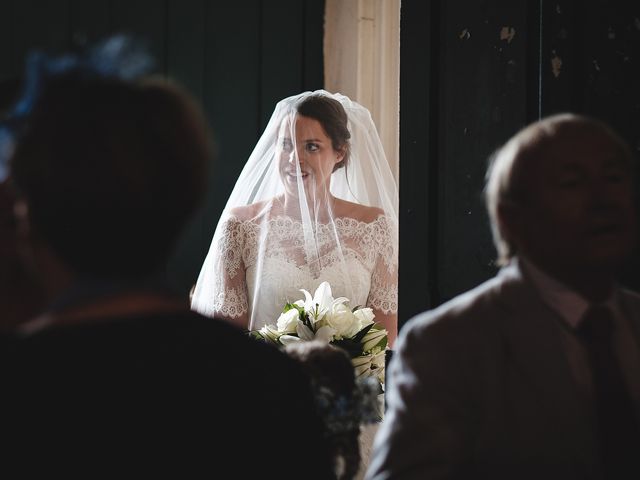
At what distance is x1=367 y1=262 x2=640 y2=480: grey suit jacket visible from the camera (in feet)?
4.65

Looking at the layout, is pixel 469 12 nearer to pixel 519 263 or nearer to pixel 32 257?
pixel 519 263

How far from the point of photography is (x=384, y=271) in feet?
13.0

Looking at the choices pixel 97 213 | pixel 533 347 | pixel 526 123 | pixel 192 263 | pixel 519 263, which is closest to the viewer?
pixel 97 213

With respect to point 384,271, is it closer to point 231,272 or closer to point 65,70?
point 231,272

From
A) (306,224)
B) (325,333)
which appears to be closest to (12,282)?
(325,333)

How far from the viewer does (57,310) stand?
114 centimetres

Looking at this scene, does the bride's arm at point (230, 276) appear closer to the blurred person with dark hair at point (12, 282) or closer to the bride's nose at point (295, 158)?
the bride's nose at point (295, 158)

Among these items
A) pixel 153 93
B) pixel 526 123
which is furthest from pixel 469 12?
pixel 153 93

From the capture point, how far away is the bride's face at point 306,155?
3.99 metres

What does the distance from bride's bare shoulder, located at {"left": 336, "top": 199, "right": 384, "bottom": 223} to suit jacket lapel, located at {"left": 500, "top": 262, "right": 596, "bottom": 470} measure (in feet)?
8.20

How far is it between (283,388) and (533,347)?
455 mm

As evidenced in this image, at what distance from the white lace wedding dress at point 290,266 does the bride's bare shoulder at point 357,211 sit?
0.04 m

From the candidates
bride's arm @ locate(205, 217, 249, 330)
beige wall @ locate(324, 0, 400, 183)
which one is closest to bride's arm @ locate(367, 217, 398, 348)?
bride's arm @ locate(205, 217, 249, 330)

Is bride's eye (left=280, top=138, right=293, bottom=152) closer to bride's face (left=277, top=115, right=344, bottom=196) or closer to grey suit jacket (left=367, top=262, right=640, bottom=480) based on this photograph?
bride's face (left=277, top=115, right=344, bottom=196)
